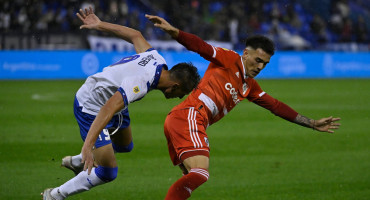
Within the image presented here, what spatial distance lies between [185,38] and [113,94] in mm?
963

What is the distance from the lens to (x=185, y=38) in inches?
201

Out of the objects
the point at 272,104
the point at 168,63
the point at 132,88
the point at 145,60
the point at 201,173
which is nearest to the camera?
the point at 132,88

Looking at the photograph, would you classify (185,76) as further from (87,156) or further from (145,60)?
(87,156)

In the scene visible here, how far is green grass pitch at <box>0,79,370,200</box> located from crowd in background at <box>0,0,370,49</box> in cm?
710

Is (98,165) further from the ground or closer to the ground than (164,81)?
closer to the ground

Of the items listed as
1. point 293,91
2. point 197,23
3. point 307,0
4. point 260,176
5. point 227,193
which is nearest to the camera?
point 227,193

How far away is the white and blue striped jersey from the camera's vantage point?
483cm

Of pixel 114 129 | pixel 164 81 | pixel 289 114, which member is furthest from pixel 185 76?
pixel 289 114

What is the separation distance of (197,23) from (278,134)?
50.4ft

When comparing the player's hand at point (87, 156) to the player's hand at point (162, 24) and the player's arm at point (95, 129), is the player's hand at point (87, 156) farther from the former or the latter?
the player's hand at point (162, 24)

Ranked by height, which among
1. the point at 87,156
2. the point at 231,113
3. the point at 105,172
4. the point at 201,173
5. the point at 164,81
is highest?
the point at 164,81

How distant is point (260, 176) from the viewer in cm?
776

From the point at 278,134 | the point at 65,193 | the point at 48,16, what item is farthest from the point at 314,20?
the point at 65,193

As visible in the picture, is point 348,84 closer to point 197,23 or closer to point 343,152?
point 197,23
